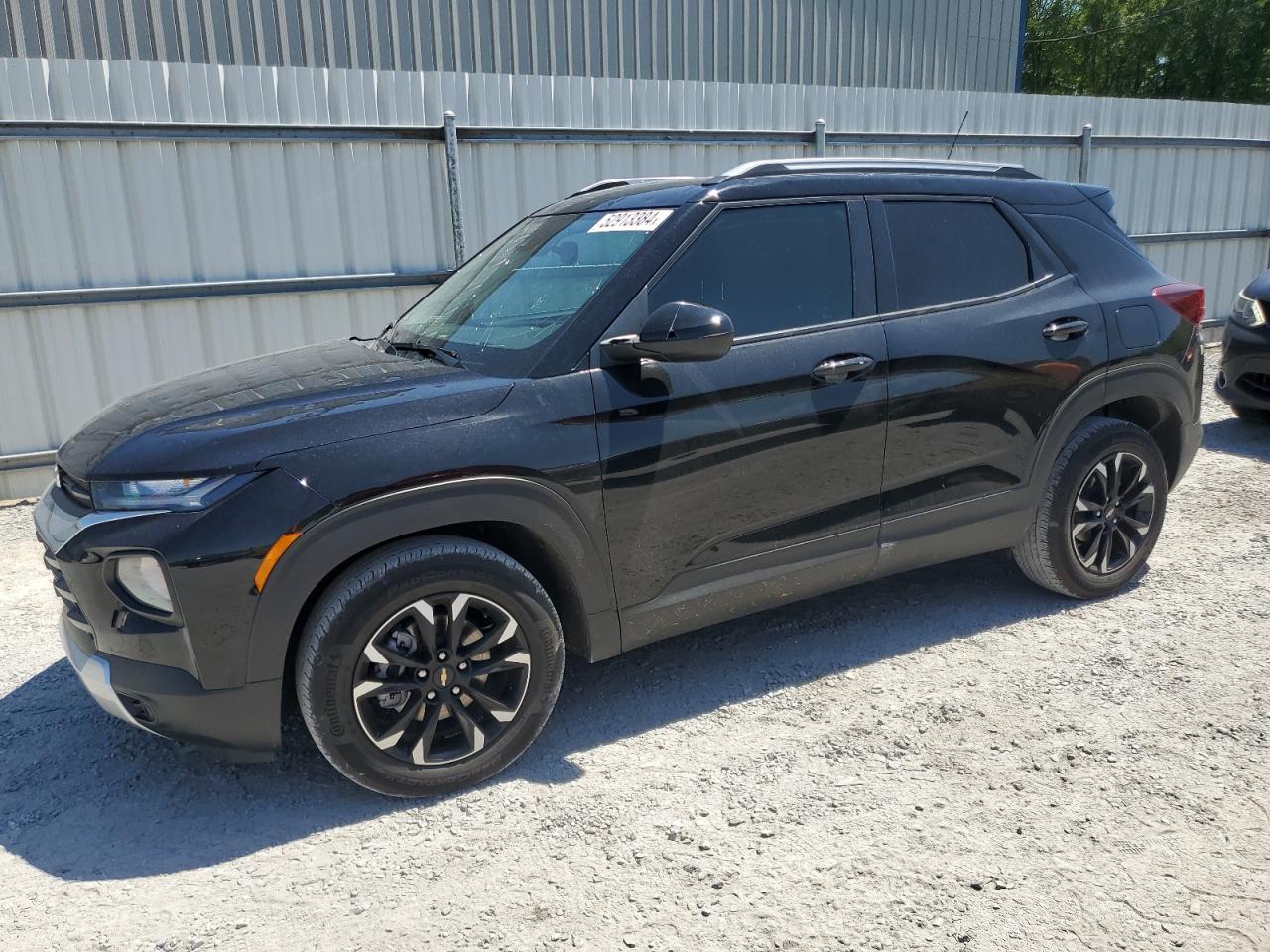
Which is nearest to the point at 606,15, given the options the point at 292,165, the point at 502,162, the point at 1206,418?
the point at 502,162

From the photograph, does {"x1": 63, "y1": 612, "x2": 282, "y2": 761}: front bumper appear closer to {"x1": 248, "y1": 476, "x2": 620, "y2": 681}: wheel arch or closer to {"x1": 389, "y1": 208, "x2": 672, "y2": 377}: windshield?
{"x1": 248, "y1": 476, "x2": 620, "y2": 681}: wheel arch

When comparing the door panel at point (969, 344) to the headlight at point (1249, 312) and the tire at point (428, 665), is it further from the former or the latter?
the headlight at point (1249, 312)

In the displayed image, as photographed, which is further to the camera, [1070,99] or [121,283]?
[1070,99]

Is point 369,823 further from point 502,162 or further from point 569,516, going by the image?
point 502,162

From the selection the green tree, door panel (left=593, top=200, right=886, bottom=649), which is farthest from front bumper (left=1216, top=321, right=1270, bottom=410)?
the green tree

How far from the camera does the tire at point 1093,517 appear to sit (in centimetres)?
406

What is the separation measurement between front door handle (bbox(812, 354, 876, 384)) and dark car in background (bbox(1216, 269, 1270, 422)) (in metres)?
5.04

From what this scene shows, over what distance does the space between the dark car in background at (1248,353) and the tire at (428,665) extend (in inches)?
248

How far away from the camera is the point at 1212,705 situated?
3.40 meters

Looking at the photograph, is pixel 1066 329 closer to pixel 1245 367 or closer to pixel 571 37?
pixel 1245 367

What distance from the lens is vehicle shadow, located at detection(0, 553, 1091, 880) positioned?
9.45 feet

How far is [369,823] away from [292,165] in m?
5.18

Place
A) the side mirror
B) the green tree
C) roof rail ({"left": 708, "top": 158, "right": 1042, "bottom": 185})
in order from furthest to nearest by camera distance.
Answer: the green tree < roof rail ({"left": 708, "top": 158, "right": 1042, "bottom": 185}) < the side mirror

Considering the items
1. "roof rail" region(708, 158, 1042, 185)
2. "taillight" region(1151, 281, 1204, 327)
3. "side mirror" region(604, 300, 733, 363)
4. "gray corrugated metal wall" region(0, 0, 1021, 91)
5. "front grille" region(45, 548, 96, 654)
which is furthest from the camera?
"gray corrugated metal wall" region(0, 0, 1021, 91)
